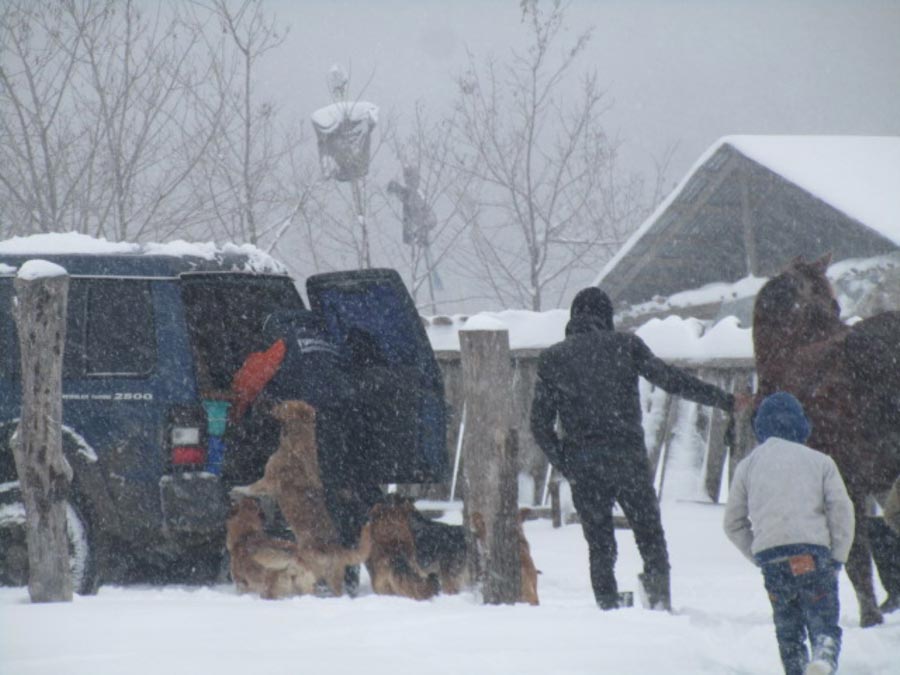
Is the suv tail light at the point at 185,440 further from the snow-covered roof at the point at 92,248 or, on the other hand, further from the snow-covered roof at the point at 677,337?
the snow-covered roof at the point at 677,337

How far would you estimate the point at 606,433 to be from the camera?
20.9 feet

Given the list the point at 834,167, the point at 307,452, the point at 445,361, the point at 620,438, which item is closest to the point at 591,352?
the point at 620,438

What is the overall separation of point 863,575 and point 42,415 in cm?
440

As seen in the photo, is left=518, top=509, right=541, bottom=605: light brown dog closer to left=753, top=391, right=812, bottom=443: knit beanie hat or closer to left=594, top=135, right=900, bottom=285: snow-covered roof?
left=753, top=391, right=812, bottom=443: knit beanie hat

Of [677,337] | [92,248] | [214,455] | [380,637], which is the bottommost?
[380,637]

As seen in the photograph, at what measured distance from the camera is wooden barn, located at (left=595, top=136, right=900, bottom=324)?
16.2m

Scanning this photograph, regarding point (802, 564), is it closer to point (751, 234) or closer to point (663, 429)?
point (663, 429)

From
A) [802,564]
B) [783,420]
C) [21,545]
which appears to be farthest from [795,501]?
[21,545]

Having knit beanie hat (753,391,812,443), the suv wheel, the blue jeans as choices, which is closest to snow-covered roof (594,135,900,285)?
knit beanie hat (753,391,812,443)

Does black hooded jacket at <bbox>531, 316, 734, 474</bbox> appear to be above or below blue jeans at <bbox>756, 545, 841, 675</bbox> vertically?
above

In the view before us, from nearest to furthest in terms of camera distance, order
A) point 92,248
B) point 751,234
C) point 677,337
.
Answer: point 92,248 → point 677,337 → point 751,234

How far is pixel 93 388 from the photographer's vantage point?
22.6ft

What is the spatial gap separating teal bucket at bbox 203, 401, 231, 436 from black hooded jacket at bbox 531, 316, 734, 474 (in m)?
1.95

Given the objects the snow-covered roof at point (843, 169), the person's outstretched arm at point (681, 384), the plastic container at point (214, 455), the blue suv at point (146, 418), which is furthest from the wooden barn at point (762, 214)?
the plastic container at point (214, 455)
